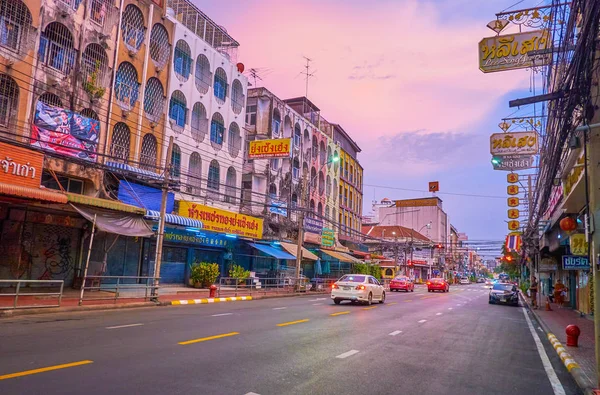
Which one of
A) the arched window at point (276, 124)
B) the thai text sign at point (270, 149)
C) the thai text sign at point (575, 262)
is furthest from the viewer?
the arched window at point (276, 124)

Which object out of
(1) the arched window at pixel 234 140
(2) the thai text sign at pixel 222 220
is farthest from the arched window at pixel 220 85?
(2) the thai text sign at pixel 222 220

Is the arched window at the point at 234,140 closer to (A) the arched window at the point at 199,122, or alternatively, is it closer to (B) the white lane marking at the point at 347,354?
(A) the arched window at the point at 199,122

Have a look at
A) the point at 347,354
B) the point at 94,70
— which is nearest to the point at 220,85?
the point at 94,70

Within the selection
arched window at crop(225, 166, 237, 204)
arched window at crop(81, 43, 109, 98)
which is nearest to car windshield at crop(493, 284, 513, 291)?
arched window at crop(225, 166, 237, 204)

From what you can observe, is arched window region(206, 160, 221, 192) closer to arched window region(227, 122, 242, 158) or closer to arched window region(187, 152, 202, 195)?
arched window region(187, 152, 202, 195)

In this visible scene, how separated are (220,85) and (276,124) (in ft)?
26.9

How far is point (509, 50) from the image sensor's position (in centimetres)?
1502

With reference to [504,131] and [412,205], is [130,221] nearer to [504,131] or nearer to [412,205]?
[504,131]

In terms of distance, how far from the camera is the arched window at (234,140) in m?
32.4

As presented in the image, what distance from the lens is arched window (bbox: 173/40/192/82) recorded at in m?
27.3

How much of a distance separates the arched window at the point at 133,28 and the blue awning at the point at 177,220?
865 cm

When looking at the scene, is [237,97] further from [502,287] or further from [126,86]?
[502,287]

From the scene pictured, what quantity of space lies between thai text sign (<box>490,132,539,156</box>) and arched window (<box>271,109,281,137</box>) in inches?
765

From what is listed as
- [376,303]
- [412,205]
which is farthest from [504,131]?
[412,205]
